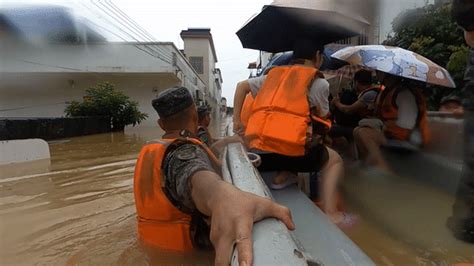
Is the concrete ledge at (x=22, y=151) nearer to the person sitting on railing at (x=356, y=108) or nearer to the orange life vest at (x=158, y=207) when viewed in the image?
the person sitting on railing at (x=356, y=108)

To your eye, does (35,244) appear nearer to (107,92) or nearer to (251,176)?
(251,176)

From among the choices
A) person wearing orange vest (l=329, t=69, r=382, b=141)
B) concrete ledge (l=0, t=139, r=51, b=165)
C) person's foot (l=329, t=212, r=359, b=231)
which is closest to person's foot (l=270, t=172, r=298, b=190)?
person's foot (l=329, t=212, r=359, b=231)

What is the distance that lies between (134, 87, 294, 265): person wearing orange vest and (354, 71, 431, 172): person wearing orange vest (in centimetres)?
188

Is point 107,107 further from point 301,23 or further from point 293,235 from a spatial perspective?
point 293,235

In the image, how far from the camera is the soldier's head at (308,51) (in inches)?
93.2

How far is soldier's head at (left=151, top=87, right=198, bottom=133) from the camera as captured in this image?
199cm

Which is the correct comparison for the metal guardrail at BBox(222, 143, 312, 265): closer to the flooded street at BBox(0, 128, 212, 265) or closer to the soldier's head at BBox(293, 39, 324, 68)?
the flooded street at BBox(0, 128, 212, 265)

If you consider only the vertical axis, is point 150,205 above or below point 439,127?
below

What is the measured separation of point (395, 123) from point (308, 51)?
1449 millimetres

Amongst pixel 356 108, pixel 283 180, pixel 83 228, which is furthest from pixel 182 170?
pixel 356 108

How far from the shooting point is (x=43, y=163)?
6.60 m

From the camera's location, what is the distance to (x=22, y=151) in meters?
6.84

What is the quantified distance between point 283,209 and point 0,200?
4250 millimetres

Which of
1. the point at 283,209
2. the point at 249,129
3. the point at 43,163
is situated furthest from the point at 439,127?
the point at 43,163
